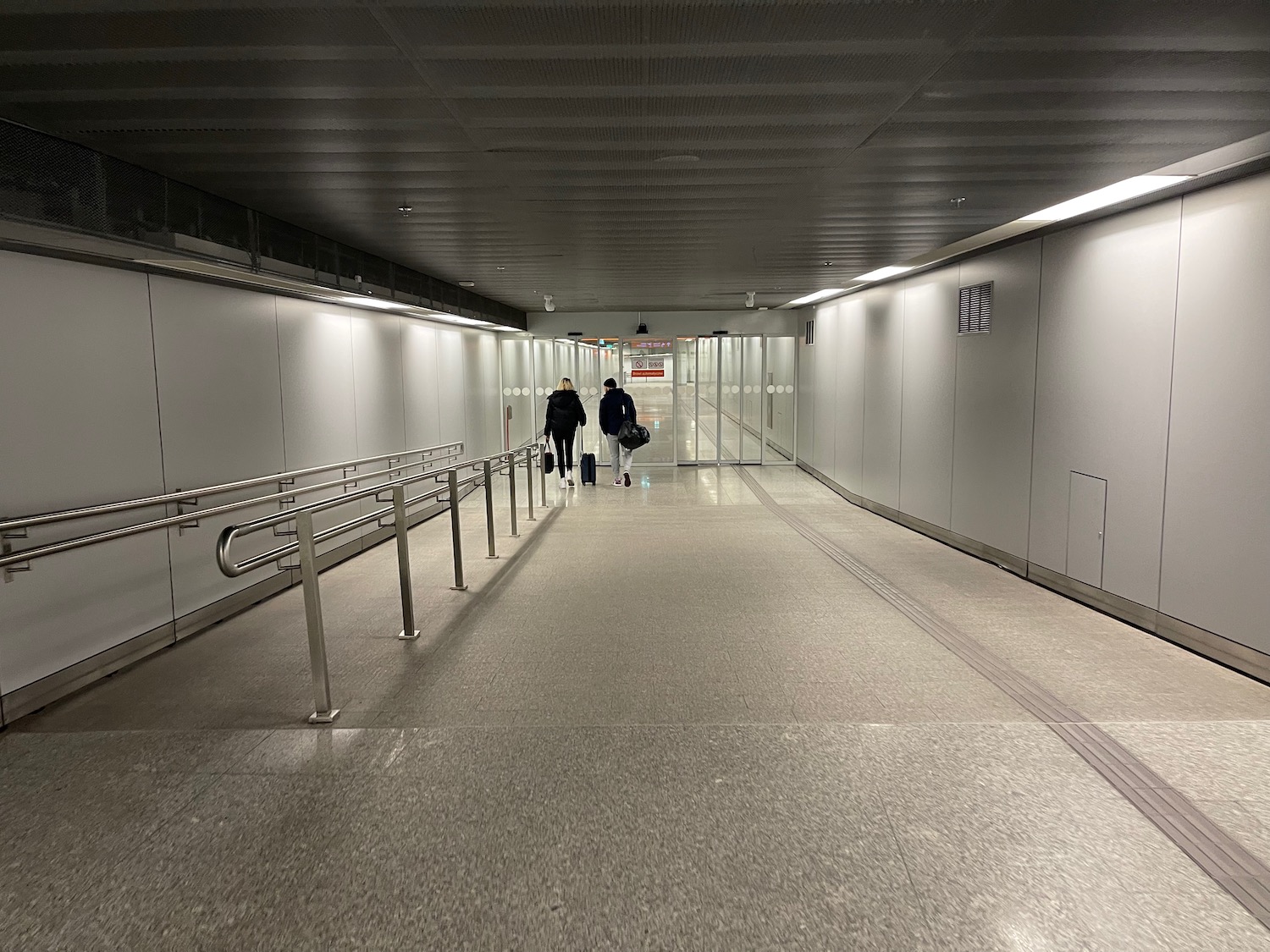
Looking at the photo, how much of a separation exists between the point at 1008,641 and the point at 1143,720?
1130 millimetres

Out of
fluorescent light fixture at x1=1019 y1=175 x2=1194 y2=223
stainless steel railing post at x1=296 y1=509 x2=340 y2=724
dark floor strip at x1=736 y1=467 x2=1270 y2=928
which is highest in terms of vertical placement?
fluorescent light fixture at x1=1019 y1=175 x2=1194 y2=223

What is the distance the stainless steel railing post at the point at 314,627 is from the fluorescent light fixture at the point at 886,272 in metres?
6.62

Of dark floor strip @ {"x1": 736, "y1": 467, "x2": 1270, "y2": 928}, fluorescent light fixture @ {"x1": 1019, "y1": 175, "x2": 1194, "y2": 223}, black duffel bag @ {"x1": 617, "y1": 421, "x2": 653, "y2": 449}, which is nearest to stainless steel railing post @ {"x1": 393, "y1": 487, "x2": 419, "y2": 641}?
dark floor strip @ {"x1": 736, "y1": 467, "x2": 1270, "y2": 928}

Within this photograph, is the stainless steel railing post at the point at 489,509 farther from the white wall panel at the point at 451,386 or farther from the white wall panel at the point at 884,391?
the white wall panel at the point at 884,391

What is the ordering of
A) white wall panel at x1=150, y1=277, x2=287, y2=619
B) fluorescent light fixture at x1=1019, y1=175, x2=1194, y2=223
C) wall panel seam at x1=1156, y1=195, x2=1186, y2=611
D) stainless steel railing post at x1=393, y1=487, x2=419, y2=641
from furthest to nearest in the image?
white wall panel at x1=150, y1=277, x2=287, y2=619, stainless steel railing post at x1=393, y1=487, x2=419, y2=641, wall panel seam at x1=1156, y1=195, x2=1186, y2=611, fluorescent light fixture at x1=1019, y1=175, x2=1194, y2=223

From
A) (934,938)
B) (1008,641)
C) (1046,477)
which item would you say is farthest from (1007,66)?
(1046,477)

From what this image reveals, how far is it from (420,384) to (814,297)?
239 inches

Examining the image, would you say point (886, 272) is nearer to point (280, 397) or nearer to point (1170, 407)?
point (1170, 407)

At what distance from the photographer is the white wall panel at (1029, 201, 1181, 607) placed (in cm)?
473

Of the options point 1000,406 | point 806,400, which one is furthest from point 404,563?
point 806,400

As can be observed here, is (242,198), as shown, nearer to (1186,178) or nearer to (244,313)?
(244,313)

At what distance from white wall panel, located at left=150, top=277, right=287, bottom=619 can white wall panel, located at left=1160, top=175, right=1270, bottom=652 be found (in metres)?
6.15

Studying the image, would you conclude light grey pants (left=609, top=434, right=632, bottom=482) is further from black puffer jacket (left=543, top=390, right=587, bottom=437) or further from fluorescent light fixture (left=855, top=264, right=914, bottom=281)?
fluorescent light fixture (left=855, top=264, right=914, bottom=281)

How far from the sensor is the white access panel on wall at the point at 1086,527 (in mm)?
5281
